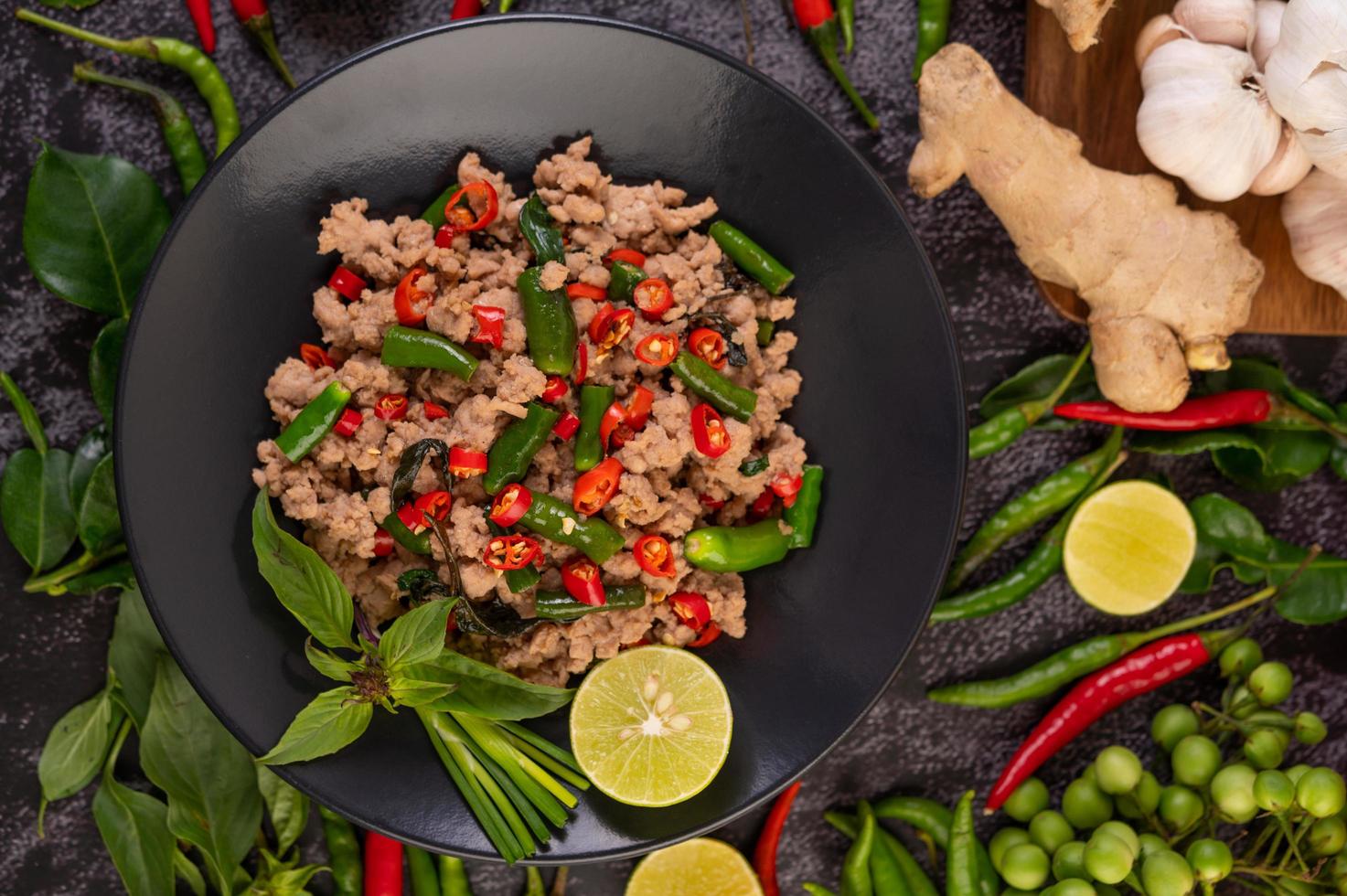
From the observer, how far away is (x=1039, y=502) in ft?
10.3

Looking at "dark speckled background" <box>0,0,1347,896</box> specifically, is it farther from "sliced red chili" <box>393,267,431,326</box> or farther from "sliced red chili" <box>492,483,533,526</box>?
"sliced red chili" <box>492,483,533,526</box>

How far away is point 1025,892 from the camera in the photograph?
10.1 feet

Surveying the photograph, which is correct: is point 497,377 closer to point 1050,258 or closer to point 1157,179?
point 1050,258

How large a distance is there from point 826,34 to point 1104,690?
2023mm

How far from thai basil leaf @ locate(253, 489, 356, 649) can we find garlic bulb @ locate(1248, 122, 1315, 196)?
8.09 feet

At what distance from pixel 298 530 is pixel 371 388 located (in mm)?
398

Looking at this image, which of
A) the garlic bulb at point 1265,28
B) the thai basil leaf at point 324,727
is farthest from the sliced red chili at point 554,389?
the garlic bulb at point 1265,28

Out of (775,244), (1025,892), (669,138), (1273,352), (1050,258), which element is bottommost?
(1025,892)

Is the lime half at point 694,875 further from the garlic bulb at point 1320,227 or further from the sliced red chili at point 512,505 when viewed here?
the garlic bulb at point 1320,227

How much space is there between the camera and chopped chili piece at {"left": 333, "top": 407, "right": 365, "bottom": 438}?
8.07 feet

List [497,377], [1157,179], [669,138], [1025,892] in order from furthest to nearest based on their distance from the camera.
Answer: [1025,892] < [1157,179] < [669,138] < [497,377]

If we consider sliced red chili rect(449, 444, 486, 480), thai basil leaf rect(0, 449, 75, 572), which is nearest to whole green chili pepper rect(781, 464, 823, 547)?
sliced red chili rect(449, 444, 486, 480)

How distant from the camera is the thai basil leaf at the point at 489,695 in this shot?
2420 millimetres

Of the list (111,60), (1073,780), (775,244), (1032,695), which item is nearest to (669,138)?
(775,244)
